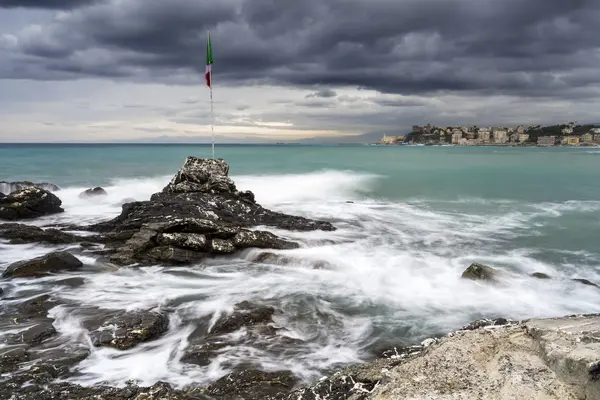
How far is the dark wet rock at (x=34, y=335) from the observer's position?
7350mm

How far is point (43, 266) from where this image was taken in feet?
36.1

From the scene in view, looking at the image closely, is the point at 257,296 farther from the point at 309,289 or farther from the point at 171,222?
the point at 171,222

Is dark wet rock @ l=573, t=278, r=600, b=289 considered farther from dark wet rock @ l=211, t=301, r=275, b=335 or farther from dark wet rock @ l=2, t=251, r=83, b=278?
dark wet rock @ l=2, t=251, r=83, b=278

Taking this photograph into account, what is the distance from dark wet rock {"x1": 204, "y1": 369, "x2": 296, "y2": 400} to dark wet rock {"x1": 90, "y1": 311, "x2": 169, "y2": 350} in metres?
2.20

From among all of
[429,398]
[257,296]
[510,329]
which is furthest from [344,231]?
[429,398]

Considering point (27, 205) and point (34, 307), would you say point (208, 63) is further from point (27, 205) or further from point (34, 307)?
point (34, 307)

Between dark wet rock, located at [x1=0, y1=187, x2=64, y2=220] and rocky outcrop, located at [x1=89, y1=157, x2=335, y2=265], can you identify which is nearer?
rocky outcrop, located at [x1=89, y1=157, x2=335, y2=265]

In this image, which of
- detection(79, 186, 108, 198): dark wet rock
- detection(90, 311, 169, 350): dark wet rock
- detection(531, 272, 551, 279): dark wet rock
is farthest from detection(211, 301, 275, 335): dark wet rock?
detection(79, 186, 108, 198): dark wet rock

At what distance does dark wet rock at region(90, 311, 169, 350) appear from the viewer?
745cm

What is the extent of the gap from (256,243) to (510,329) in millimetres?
9659

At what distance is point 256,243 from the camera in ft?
44.7

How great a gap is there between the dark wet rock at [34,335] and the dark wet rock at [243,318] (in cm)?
277

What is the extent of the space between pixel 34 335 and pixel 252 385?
13.6 feet

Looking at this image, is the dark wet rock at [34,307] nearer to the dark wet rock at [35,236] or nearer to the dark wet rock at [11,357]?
the dark wet rock at [11,357]
